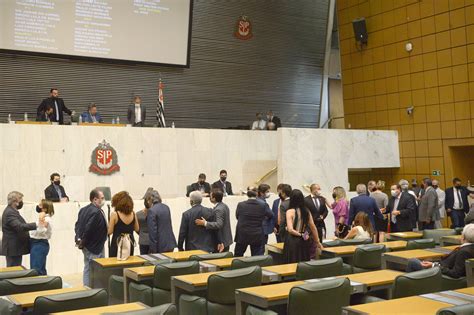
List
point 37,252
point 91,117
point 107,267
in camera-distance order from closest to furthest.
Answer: point 107,267
point 37,252
point 91,117

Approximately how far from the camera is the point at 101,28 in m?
16.0

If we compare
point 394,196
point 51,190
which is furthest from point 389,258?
point 51,190

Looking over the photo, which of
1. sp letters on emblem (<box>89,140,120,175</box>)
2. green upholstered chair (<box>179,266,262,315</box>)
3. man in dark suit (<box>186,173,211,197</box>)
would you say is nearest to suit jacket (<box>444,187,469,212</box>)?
man in dark suit (<box>186,173,211,197</box>)

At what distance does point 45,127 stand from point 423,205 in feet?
27.7

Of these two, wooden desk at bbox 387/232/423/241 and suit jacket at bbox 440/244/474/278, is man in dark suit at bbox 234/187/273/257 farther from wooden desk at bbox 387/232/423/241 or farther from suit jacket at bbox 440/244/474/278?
suit jacket at bbox 440/244/474/278

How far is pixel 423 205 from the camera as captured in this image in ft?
41.0

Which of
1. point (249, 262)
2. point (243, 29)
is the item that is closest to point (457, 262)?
point (249, 262)

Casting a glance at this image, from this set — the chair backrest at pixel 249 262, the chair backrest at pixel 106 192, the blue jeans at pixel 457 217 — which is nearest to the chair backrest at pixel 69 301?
the chair backrest at pixel 249 262

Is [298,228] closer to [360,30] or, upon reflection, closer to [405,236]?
[405,236]

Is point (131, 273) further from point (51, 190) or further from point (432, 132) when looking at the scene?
point (432, 132)

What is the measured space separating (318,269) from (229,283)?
3.02 ft

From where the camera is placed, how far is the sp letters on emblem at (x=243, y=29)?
62.3 feet

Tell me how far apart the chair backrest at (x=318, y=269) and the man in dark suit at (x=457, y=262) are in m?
0.70

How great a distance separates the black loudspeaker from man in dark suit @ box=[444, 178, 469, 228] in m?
6.68
